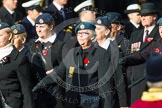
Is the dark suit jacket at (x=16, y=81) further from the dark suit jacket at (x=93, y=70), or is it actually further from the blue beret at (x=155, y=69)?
the blue beret at (x=155, y=69)

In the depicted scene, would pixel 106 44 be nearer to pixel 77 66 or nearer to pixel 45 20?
pixel 77 66

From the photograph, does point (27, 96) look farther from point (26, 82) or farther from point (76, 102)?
point (76, 102)

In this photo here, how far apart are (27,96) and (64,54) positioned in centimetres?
125

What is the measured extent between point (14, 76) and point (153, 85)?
3593 millimetres

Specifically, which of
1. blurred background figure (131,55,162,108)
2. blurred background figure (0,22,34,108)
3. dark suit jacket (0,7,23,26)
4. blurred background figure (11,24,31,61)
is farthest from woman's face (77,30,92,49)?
blurred background figure (131,55,162,108)

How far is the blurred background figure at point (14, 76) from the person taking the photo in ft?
29.2

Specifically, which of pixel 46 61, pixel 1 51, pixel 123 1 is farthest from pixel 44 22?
pixel 123 1

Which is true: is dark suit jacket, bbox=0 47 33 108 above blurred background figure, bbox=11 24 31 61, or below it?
below

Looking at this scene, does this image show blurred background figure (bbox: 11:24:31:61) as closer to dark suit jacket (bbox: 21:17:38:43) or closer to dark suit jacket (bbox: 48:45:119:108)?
dark suit jacket (bbox: 48:45:119:108)

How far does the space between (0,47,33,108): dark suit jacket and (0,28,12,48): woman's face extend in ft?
0.61

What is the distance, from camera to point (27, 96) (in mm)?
8906

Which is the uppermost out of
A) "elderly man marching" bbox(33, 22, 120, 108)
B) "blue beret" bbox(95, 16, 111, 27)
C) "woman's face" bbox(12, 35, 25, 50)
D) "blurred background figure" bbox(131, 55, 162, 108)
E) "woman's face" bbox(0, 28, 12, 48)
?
"blurred background figure" bbox(131, 55, 162, 108)

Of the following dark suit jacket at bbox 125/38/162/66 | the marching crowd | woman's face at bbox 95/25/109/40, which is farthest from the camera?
woman's face at bbox 95/25/109/40

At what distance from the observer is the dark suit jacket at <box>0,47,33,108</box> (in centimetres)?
891
